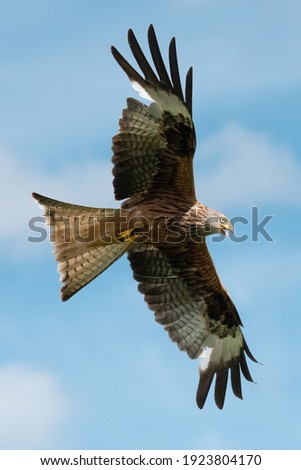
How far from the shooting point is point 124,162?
12.0m

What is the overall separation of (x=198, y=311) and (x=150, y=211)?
6.89ft

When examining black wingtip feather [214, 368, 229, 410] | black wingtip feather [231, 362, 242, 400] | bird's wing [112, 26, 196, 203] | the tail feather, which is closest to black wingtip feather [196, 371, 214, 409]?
black wingtip feather [214, 368, 229, 410]

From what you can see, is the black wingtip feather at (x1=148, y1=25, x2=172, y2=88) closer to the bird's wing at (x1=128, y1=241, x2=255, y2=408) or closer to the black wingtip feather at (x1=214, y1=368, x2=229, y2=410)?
the bird's wing at (x1=128, y1=241, x2=255, y2=408)

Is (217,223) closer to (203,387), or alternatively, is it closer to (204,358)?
(204,358)

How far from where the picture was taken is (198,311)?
13711 millimetres

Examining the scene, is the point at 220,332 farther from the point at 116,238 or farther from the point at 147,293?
the point at 116,238

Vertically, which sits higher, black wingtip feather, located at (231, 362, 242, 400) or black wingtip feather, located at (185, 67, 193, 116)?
black wingtip feather, located at (185, 67, 193, 116)

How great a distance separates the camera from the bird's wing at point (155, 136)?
11.8 metres

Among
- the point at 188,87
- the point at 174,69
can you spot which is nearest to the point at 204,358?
the point at 188,87

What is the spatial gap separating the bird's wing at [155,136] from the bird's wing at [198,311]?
1.18 metres

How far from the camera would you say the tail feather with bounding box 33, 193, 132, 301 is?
12.1m

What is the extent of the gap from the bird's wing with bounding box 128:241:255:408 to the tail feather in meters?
0.69

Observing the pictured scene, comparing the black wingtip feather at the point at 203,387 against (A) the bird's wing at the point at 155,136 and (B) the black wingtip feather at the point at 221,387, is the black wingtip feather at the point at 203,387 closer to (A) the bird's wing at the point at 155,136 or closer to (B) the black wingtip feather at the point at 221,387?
(B) the black wingtip feather at the point at 221,387

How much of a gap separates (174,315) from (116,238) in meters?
1.76
